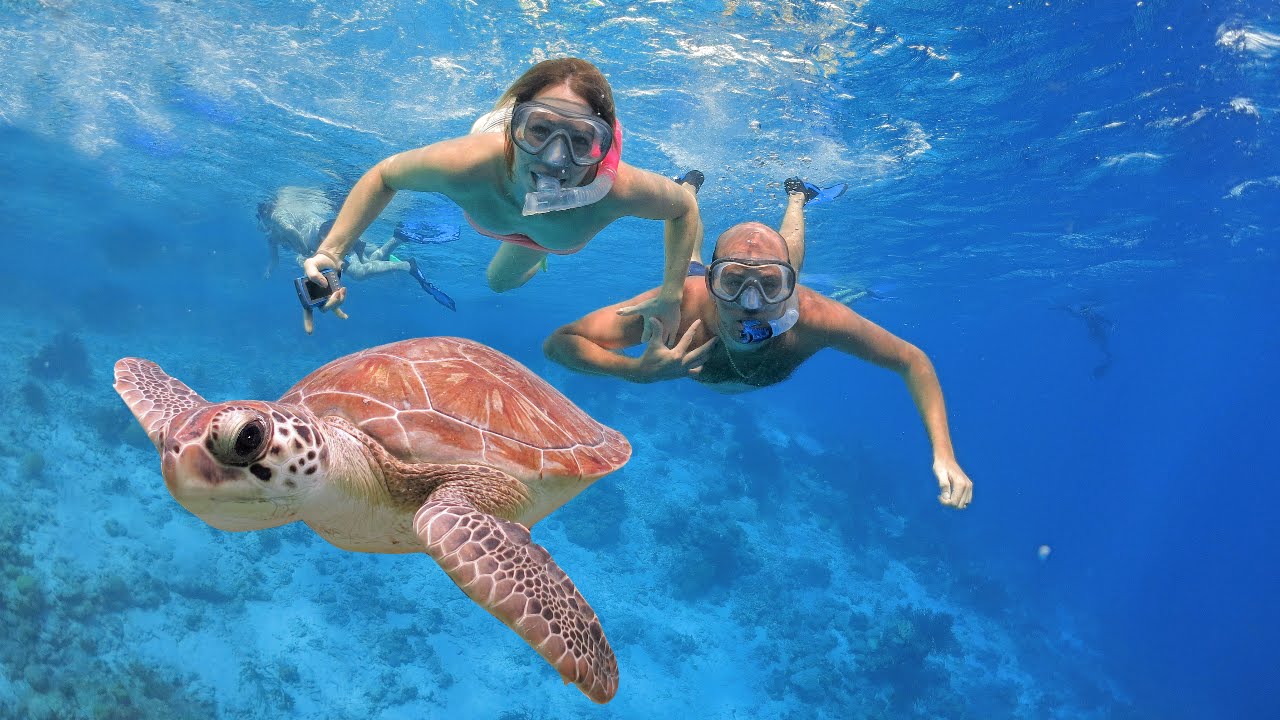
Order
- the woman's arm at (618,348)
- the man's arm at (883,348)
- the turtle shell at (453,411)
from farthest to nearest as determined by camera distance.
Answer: the man's arm at (883,348) → the woman's arm at (618,348) → the turtle shell at (453,411)

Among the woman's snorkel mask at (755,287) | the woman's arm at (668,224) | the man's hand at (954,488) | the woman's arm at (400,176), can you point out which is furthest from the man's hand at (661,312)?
the man's hand at (954,488)

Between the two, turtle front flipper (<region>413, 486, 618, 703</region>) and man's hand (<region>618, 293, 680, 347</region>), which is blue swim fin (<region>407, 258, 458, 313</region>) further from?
turtle front flipper (<region>413, 486, 618, 703</region>)

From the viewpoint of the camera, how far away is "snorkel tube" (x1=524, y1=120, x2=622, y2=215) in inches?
123

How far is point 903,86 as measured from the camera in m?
8.92

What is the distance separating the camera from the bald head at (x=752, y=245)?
3576mm

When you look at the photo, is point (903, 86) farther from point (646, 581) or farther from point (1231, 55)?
point (646, 581)

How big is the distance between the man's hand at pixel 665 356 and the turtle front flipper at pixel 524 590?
1.66m

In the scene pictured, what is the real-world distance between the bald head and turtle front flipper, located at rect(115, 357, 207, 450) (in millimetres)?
2871

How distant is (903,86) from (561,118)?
320 inches

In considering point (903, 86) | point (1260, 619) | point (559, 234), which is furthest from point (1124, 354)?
point (559, 234)

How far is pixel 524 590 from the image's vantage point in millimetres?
1778

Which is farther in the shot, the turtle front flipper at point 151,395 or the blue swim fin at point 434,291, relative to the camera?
the blue swim fin at point 434,291

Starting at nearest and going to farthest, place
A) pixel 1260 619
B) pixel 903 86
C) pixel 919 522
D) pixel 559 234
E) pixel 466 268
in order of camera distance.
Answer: pixel 559 234 → pixel 903 86 → pixel 919 522 → pixel 466 268 → pixel 1260 619

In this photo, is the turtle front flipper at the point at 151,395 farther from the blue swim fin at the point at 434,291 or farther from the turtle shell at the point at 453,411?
the blue swim fin at the point at 434,291
